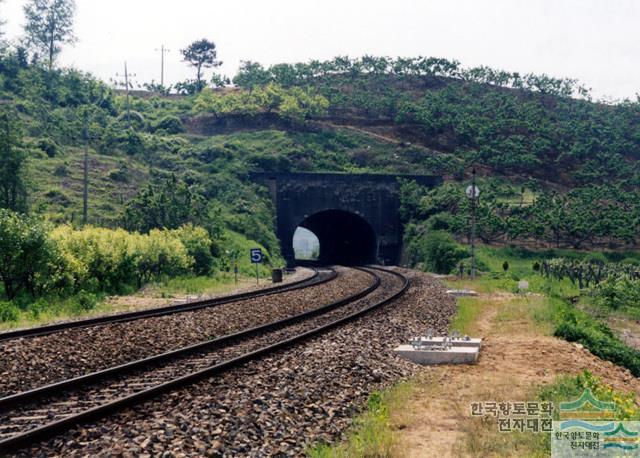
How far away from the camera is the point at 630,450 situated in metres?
6.40

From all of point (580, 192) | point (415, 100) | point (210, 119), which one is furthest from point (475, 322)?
point (415, 100)

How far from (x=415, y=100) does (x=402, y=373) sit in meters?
73.3

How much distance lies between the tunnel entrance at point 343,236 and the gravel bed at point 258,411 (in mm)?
43855

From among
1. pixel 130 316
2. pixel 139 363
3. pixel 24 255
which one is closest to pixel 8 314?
pixel 130 316

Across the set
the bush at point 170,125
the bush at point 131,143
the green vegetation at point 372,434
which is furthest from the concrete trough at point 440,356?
the bush at point 170,125

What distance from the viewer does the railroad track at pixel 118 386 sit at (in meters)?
7.64

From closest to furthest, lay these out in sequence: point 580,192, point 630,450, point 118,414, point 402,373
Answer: point 630,450
point 118,414
point 402,373
point 580,192

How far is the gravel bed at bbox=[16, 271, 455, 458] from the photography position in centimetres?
700

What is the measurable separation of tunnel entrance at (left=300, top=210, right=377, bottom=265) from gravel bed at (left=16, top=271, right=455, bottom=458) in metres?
43.9

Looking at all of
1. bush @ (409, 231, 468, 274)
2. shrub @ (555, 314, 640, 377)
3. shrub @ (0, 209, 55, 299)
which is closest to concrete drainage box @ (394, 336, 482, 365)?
shrub @ (555, 314, 640, 377)

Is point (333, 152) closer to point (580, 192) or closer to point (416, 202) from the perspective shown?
point (416, 202)

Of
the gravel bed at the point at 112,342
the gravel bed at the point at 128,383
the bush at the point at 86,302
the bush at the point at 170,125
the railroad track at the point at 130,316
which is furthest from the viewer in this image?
the bush at the point at 170,125

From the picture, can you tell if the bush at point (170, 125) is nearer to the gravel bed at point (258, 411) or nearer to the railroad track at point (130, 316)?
the railroad track at point (130, 316)

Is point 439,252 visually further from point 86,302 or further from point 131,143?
point 131,143
